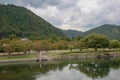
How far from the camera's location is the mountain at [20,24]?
509 feet

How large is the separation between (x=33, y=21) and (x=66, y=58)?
104 m

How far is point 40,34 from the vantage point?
561 feet

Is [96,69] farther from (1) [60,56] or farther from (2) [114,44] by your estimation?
(2) [114,44]

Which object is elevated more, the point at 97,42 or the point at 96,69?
the point at 97,42

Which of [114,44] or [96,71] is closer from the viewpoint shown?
[96,71]

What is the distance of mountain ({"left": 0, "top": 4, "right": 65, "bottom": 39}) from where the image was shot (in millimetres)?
155250

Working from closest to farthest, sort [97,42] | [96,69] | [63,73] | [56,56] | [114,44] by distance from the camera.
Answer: [63,73] < [96,69] < [56,56] < [97,42] < [114,44]

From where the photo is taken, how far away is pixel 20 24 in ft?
581

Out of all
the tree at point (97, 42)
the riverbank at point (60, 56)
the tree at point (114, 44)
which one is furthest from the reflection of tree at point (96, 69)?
the tree at point (114, 44)

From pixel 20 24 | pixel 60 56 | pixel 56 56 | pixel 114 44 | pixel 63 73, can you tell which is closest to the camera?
pixel 63 73

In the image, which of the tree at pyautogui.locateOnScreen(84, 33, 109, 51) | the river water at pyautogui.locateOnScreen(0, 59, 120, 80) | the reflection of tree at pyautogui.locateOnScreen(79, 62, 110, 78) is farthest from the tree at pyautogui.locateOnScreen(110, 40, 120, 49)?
the reflection of tree at pyautogui.locateOnScreen(79, 62, 110, 78)

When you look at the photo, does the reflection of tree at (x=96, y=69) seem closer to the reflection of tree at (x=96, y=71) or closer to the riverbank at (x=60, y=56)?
the reflection of tree at (x=96, y=71)

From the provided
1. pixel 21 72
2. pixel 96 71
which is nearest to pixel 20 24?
pixel 21 72

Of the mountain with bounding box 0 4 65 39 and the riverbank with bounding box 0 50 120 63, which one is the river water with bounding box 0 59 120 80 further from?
the mountain with bounding box 0 4 65 39
